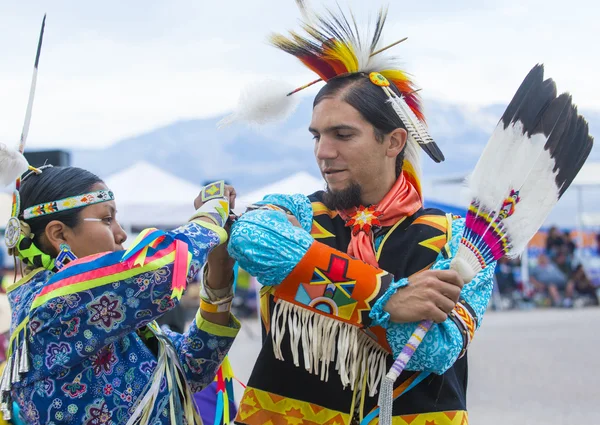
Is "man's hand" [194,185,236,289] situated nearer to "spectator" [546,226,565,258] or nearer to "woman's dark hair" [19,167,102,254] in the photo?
"woman's dark hair" [19,167,102,254]

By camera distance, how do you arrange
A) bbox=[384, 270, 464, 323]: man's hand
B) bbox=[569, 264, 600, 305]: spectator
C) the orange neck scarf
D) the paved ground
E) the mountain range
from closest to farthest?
bbox=[384, 270, 464, 323]: man's hand, the orange neck scarf, the paved ground, bbox=[569, 264, 600, 305]: spectator, the mountain range

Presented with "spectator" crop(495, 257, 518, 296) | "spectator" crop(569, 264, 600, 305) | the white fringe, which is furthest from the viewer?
"spectator" crop(569, 264, 600, 305)

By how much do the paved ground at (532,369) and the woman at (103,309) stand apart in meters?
4.35

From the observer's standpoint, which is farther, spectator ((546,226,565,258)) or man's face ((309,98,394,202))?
spectator ((546,226,565,258))

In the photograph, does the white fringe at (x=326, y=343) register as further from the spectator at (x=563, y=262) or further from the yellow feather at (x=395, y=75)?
the spectator at (x=563, y=262)

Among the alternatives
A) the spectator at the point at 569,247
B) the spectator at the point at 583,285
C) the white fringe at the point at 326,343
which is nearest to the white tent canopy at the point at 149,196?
the spectator at the point at 569,247

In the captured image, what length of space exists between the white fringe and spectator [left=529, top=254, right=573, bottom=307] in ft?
47.2

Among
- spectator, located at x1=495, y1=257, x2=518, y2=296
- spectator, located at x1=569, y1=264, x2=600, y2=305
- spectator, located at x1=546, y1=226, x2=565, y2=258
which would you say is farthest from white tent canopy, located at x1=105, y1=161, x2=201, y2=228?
spectator, located at x1=569, y1=264, x2=600, y2=305

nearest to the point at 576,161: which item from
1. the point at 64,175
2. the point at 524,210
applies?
the point at 524,210

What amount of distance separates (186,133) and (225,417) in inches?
1186

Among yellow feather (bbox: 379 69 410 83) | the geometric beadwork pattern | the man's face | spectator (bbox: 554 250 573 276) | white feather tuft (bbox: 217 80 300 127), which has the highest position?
yellow feather (bbox: 379 69 410 83)

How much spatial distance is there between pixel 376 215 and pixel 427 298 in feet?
1.38

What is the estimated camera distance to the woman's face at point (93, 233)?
268 centimetres

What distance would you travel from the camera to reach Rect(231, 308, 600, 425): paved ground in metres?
6.97
